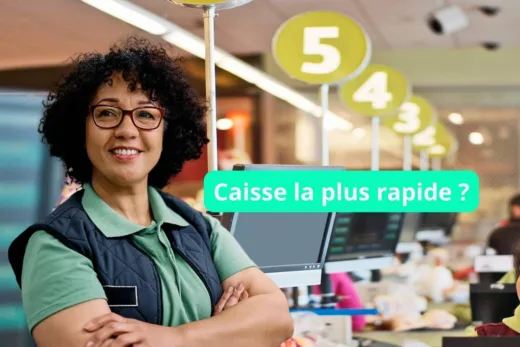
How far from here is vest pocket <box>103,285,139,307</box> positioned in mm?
1885

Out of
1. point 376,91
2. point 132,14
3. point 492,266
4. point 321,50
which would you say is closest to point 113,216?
point 321,50

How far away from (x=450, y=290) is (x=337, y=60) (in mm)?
2204

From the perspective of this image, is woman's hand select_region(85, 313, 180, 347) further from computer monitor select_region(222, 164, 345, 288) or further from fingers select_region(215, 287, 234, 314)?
computer monitor select_region(222, 164, 345, 288)

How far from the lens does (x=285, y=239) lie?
3256 millimetres

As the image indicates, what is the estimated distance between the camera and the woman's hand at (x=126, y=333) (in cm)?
179

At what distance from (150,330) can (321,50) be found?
8.01 ft

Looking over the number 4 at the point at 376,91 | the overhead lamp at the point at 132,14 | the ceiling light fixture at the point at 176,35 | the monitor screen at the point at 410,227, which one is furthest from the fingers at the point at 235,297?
the monitor screen at the point at 410,227

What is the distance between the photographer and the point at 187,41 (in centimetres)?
655

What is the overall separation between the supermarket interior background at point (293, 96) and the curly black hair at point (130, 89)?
A: 2.53ft

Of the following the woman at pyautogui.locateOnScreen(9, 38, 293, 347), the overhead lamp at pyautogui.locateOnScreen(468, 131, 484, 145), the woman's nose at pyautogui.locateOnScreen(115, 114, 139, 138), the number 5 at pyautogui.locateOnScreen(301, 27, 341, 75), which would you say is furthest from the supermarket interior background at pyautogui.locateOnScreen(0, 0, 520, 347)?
the woman's nose at pyautogui.locateOnScreen(115, 114, 139, 138)

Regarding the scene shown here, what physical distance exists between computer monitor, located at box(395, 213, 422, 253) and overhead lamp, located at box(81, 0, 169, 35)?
2824 mm

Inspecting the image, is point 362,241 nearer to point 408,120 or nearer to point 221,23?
point 408,120

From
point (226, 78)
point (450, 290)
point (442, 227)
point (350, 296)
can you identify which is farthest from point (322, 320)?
point (226, 78)

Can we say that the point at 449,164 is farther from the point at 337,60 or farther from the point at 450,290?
the point at 337,60
